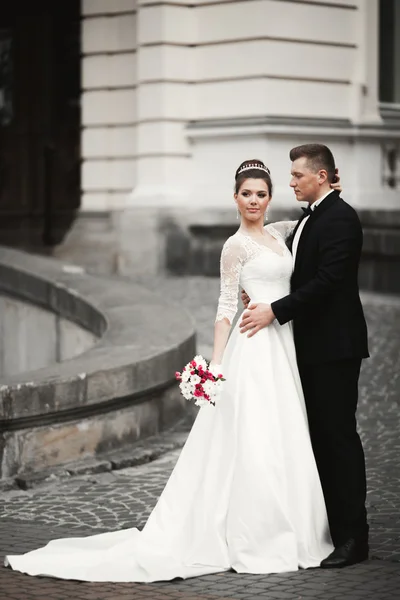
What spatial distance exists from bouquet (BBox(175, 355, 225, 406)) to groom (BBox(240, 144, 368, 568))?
14.0 inches

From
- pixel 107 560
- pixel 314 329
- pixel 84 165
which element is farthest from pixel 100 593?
pixel 84 165

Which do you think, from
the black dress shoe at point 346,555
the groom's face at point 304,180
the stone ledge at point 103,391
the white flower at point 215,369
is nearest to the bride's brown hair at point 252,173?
the groom's face at point 304,180

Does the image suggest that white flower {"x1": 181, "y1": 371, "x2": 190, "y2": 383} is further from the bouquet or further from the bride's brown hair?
the bride's brown hair

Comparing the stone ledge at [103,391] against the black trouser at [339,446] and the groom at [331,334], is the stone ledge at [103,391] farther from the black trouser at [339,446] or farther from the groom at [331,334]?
the black trouser at [339,446]

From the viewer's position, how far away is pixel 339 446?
6.38 metres

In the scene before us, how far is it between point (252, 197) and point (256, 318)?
0.57m

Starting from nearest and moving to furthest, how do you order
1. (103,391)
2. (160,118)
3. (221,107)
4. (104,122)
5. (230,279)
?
(230,279)
(103,391)
(221,107)
(160,118)
(104,122)

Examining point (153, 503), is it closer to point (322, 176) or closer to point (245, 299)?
point (245, 299)

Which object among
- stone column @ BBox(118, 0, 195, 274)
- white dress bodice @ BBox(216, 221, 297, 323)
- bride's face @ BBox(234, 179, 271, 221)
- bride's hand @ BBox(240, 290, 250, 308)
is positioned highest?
stone column @ BBox(118, 0, 195, 274)

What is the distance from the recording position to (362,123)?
58.7 feet

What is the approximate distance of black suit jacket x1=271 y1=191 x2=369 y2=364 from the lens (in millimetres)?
6344

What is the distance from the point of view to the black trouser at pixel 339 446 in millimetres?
6340

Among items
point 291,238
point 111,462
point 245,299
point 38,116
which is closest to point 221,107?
point 38,116

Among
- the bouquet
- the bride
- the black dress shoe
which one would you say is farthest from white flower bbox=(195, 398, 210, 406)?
the black dress shoe
